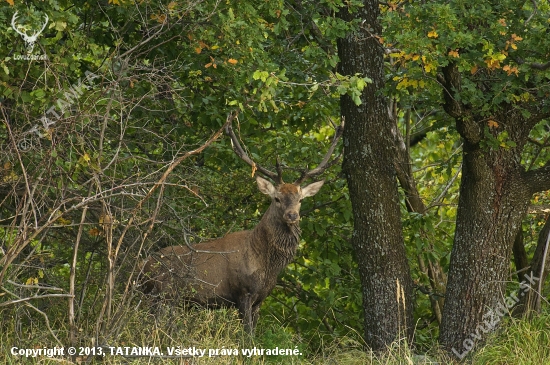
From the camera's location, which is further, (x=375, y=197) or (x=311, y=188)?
(x=311, y=188)

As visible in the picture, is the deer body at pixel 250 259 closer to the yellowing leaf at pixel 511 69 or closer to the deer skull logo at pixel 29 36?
the deer skull logo at pixel 29 36

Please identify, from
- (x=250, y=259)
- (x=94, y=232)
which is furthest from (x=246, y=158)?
(x=94, y=232)

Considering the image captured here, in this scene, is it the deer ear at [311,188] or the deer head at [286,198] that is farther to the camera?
the deer ear at [311,188]

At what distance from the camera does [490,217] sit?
335 inches

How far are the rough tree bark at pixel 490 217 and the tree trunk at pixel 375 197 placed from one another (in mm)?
776

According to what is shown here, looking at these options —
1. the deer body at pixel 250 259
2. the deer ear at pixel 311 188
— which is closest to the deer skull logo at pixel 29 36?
the deer body at pixel 250 259

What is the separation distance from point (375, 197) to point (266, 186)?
4.66ft

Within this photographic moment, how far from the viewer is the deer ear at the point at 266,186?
32.4ft

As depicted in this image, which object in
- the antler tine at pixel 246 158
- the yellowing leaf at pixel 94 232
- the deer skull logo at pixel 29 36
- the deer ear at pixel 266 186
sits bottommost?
the yellowing leaf at pixel 94 232

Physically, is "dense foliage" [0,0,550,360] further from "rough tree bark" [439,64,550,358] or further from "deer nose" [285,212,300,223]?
"deer nose" [285,212,300,223]

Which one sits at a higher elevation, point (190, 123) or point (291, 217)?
point (190, 123)

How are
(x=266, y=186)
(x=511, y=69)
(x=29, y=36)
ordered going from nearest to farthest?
(x=29, y=36)
(x=511, y=69)
(x=266, y=186)

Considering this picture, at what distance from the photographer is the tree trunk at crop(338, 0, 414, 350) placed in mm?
9125

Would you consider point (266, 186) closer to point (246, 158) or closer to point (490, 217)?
point (246, 158)
